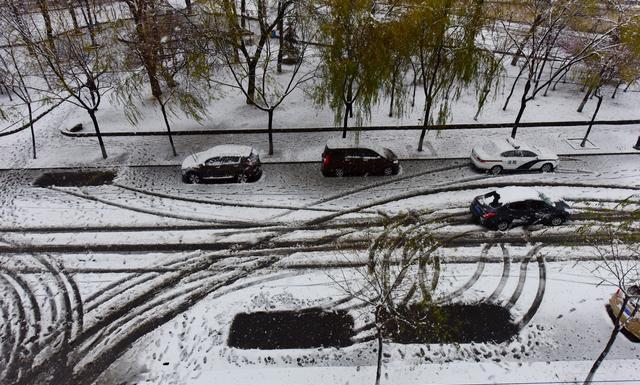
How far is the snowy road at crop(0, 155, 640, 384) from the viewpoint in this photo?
12.5 meters

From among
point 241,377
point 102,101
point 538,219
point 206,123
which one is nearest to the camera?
point 241,377

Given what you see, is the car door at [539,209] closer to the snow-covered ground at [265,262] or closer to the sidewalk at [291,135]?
the snow-covered ground at [265,262]

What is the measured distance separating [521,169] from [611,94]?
13706 millimetres

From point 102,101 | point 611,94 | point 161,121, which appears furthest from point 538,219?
point 102,101

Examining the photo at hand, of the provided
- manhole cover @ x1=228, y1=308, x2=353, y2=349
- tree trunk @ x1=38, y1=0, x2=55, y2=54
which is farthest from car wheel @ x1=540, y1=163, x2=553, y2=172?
tree trunk @ x1=38, y1=0, x2=55, y2=54

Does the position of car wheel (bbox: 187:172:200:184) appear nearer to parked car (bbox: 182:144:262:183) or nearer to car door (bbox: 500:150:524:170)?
parked car (bbox: 182:144:262:183)

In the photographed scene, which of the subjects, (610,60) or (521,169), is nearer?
(521,169)

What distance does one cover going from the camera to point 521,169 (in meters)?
21.1

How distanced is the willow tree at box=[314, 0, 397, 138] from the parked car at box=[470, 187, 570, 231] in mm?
8134

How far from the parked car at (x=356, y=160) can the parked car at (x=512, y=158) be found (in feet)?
14.0

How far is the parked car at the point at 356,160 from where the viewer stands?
20375 mm

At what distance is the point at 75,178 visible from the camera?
20719mm

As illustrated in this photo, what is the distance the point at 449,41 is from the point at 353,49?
Answer: 453 cm

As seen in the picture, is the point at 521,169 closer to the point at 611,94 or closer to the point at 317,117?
the point at 317,117
